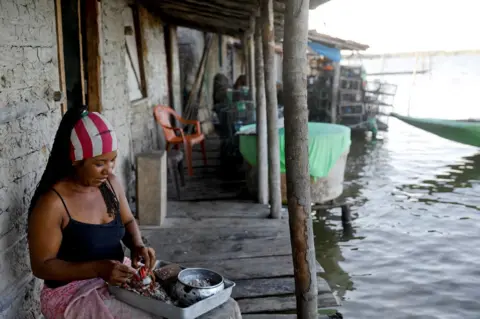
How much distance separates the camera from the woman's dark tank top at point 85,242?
6.79 feet

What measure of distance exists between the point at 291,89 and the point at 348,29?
31097mm

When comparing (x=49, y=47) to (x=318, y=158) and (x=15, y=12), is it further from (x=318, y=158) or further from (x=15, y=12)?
(x=318, y=158)

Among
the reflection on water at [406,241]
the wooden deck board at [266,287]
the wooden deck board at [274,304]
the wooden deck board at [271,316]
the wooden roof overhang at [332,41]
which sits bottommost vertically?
the reflection on water at [406,241]

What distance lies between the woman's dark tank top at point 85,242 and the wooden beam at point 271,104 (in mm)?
2943

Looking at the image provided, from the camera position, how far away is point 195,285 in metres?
2.08

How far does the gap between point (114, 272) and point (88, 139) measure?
1.92 ft

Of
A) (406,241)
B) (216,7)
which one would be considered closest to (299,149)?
(216,7)

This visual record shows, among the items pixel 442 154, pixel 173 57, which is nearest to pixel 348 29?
pixel 442 154

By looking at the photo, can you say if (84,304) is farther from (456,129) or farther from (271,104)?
(456,129)

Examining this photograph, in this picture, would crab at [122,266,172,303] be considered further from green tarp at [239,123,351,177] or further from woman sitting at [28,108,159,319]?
green tarp at [239,123,351,177]

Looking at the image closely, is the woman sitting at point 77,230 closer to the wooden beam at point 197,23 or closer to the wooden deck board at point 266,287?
the wooden deck board at point 266,287

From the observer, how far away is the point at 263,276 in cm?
377

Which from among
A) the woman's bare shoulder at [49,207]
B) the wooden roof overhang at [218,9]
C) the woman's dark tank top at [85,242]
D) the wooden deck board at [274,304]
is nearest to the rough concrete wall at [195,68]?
the wooden roof overhang at [218,9]

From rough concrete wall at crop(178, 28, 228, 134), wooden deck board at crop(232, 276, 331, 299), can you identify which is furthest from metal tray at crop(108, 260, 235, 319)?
rough concrete wall at crop(178, 28, 228, 134)
